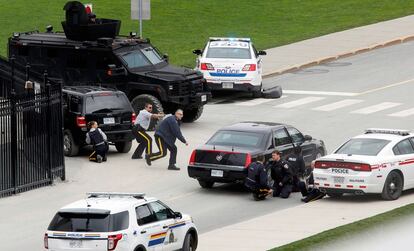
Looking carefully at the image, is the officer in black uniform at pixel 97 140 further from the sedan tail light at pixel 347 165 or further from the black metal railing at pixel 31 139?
the sedan tail light at pixel 347 165

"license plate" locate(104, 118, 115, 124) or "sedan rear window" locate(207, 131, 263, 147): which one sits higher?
"sedan rear window" locate(207, 131, 263, 147)

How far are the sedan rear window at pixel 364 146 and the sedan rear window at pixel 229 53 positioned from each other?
13.6m

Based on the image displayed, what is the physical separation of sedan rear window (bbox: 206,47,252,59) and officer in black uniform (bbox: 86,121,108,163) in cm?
1053

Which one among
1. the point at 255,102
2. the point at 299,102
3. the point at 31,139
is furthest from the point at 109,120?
the point at 299,102

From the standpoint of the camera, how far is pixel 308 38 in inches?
2009

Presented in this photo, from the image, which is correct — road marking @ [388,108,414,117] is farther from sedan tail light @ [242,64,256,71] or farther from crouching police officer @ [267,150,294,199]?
crouching police officer @ [267,150,294,199]

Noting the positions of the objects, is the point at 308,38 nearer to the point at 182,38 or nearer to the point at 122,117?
the point at 182,38

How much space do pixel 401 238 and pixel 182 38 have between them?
99.7ft

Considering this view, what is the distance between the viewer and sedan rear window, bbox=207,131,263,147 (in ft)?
88.9

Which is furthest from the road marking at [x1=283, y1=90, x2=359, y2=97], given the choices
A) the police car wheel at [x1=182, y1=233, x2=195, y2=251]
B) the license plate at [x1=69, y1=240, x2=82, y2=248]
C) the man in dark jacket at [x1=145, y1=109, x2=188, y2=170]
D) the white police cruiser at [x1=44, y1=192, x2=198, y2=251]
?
the license plate at [x1=69, y1=240, x2=82, y2=248]

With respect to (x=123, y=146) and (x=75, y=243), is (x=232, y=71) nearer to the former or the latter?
(x=123, y=146)

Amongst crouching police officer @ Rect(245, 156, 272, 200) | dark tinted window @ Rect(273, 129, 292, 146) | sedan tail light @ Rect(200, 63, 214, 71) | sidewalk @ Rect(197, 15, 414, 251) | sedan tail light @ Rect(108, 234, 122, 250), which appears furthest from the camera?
sedan tail light @ Rect(200, 63, 214, 71)

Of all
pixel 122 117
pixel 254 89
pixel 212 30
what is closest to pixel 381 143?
pixel 122 117

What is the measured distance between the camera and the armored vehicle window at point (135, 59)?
34969 mm
